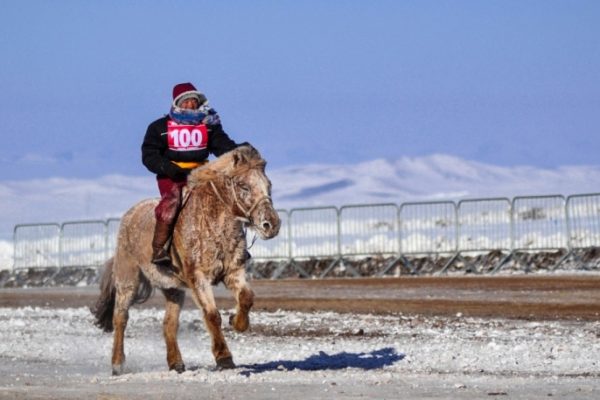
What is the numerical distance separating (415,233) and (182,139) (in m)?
22.2

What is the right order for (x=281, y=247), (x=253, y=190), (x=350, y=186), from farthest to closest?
(x=350, y=186), (x=281, y=247), (x=253, y=190)

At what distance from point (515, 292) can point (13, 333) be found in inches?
389

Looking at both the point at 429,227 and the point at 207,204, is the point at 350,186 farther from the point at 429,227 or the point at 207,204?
the point at 207,204

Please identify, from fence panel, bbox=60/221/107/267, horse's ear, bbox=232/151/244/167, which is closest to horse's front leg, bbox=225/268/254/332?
horse's ear, bbox=232/151/244/167

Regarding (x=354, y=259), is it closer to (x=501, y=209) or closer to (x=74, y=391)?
(x=501, y=209)

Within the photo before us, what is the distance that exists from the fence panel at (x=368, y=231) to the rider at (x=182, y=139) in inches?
868

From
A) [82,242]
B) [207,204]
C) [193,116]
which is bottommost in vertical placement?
[207,204]

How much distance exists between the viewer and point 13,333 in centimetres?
2427

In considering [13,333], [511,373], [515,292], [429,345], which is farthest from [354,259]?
[511,373]

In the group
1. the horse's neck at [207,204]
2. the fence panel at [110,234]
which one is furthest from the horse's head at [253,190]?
the fence panel at [110,234]

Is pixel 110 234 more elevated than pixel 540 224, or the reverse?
pixel 110 234

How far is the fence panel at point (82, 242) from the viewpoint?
41781 millimetres

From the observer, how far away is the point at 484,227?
37969 millimetres

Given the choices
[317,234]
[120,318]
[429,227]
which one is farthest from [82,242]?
[120,318]
